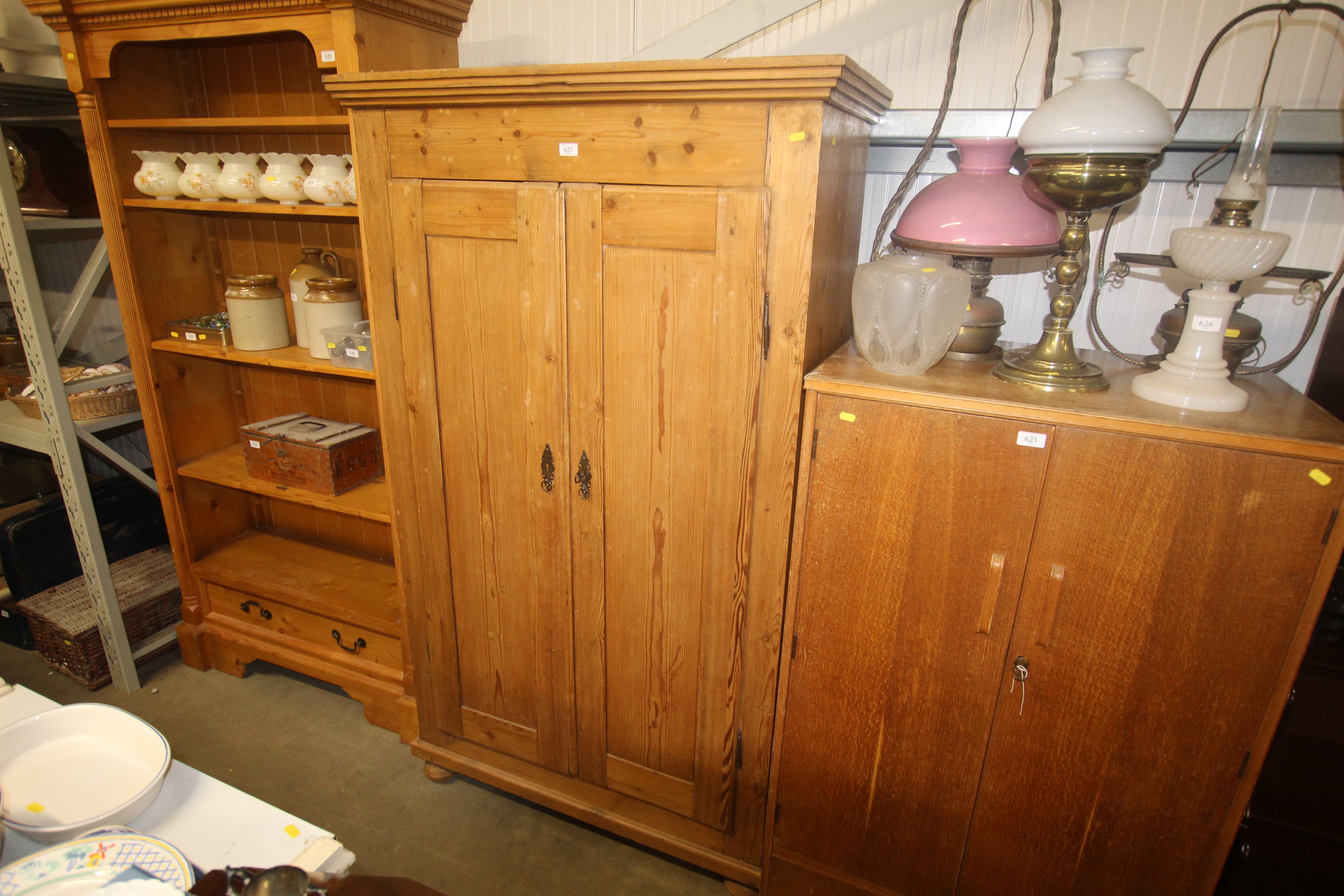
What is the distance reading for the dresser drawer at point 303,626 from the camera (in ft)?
7.18

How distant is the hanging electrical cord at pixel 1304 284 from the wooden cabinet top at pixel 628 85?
577mm

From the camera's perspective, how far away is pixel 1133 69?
4.97ft

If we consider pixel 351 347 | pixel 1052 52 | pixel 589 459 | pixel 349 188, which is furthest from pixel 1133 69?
pixel 351 347

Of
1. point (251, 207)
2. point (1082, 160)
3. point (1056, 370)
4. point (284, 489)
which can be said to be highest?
point (1082, 160)

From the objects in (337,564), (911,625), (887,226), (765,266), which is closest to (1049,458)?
(911,625)

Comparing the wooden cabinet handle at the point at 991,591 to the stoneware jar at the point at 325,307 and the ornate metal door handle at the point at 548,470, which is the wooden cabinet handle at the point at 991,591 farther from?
the stoneware jar at the point at 325,307

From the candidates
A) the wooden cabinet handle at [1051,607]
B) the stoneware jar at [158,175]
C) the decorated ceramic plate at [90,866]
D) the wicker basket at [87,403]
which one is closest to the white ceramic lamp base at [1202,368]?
the wooden cabinet handle at [1051,607]

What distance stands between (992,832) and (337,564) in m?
2.06

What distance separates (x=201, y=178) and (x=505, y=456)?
1.27m

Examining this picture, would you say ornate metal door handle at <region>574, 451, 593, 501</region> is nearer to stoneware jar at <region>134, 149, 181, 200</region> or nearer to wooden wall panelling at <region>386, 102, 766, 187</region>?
wooden wall panelling at <region>386, 102, 766, 187</region>

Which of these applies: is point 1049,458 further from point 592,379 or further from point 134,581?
point 134,581

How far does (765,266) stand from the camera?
1.29 m

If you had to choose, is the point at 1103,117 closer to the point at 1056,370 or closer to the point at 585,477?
the point at 1056,370

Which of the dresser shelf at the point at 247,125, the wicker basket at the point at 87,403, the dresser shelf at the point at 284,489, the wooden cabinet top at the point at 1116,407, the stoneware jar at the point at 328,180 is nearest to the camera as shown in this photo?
the wooden cabinet top at the point at 1116,407
